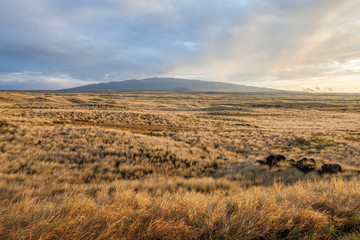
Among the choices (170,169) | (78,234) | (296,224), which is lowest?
(170,169)

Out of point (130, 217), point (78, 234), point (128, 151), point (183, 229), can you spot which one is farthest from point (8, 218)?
point (128, 151)

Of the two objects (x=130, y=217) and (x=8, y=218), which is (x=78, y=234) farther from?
(x=8, y=218)

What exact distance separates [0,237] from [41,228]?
1.23 feet

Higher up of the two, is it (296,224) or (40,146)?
(296,224)

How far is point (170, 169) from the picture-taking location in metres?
7.97

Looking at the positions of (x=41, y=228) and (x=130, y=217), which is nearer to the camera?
(x=41, y=228)

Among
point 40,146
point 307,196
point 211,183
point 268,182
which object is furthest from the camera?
point 40,146

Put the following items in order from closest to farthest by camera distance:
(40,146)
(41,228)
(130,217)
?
1. (41,228)
2. (130,217)
3. (40,146)

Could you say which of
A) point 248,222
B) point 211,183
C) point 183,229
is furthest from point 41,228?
point 211,183

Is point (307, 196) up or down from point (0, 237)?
down

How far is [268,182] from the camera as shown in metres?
6.27

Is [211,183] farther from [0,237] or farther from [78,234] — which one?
[0,237]

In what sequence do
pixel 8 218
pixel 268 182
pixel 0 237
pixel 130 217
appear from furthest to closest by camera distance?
1. pixel 268 182
2. pixel 130 217
3. pixel 8 218
4. pixel 0 237

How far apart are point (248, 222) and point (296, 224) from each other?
72 cm
